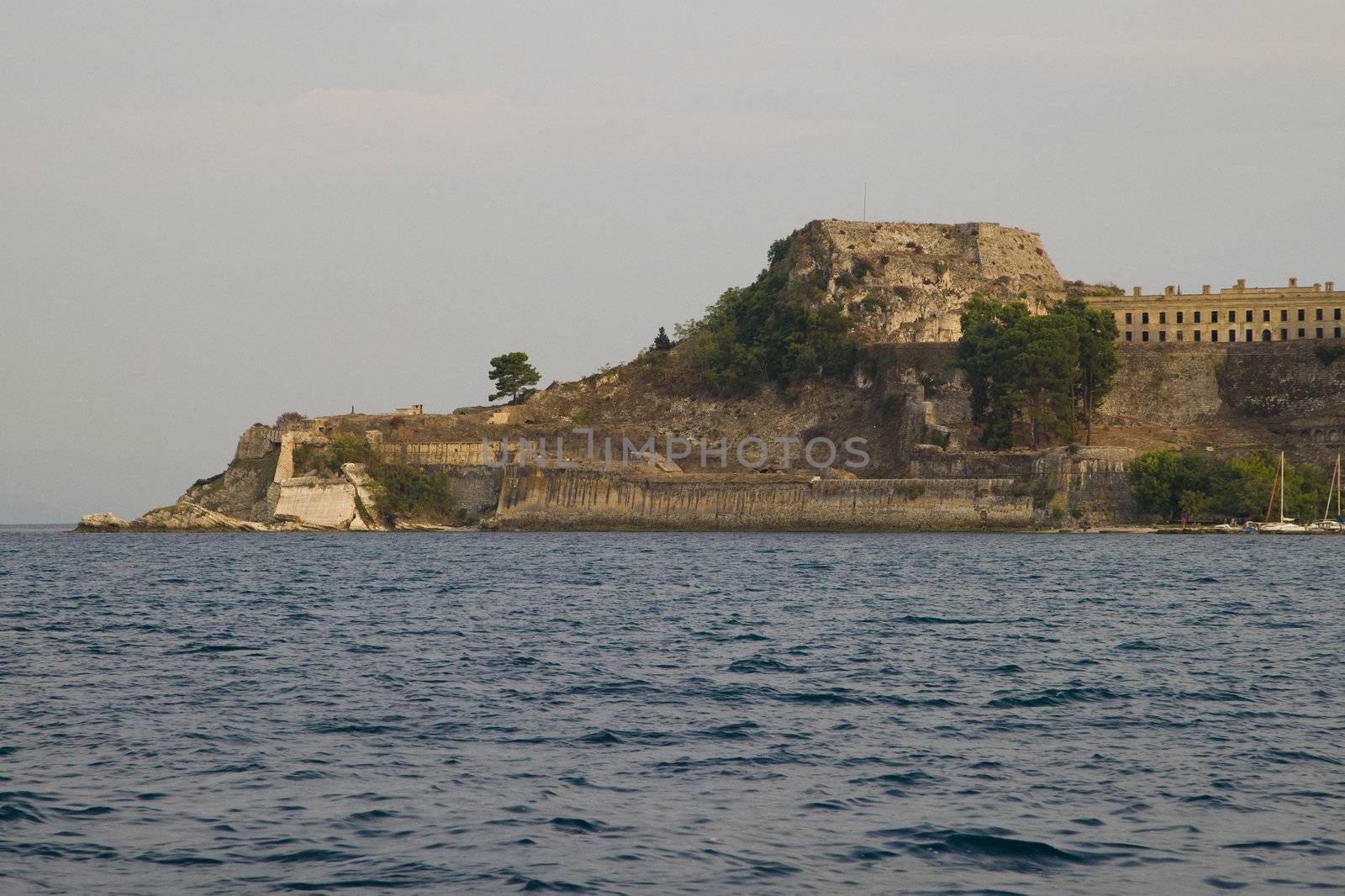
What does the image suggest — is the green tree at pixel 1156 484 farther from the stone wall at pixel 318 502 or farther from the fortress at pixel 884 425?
the stone wall at pixel 318 502

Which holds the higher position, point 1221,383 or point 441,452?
point 1221,383

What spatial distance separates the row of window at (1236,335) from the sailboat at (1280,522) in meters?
22.4

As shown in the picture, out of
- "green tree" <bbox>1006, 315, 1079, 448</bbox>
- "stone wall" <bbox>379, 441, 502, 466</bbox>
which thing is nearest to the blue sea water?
"green tree" <bbox>1006, 315, 1079, 448</bbox>

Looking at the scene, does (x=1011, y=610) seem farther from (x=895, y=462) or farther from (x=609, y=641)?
(x=895, y=462)

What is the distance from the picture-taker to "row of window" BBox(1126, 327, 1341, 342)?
102 m

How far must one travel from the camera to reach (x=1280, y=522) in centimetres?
8212

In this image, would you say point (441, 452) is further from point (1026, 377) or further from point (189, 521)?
point (1026, 377)

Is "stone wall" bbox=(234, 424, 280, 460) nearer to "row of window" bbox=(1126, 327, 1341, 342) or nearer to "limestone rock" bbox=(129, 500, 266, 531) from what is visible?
"limestone rock" bbox=(129, 500, 266, 531)

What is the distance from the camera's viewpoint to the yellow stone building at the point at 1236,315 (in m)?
103

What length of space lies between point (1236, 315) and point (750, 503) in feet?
116

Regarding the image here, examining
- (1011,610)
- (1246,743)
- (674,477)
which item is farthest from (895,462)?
(1246,743)

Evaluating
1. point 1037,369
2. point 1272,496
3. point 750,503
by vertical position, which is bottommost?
point 750,503

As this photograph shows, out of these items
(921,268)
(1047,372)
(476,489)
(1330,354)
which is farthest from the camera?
(921,268)

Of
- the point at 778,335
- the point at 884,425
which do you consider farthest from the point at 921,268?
the point at 884,425
